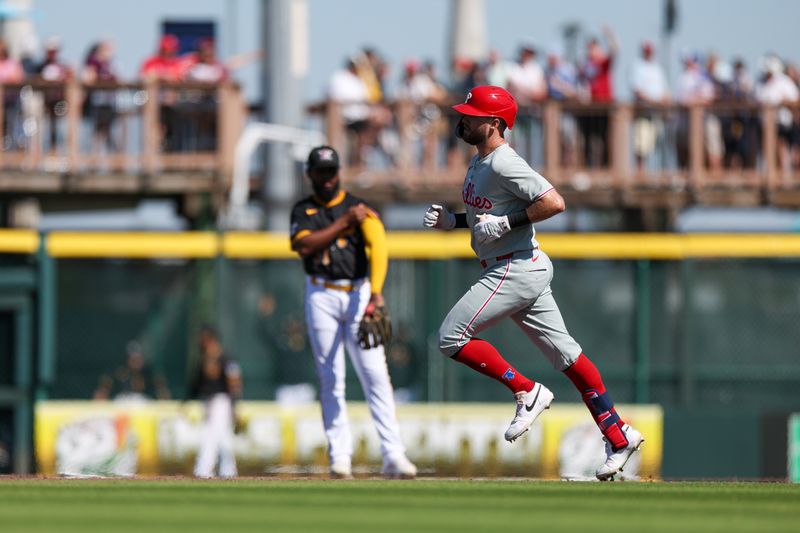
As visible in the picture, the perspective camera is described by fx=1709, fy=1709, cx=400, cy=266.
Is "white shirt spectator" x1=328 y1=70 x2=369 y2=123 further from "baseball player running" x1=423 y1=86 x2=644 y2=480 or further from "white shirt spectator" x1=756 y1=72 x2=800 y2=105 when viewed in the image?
"baseball player running" x1=423 y1=86 x2=644 y2=480

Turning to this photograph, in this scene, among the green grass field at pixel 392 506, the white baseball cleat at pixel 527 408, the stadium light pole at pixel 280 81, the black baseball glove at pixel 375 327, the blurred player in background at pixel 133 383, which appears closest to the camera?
the green grass field at pixel 392 506

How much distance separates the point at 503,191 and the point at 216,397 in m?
7.94

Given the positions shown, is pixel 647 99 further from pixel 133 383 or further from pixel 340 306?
pixel 340 306

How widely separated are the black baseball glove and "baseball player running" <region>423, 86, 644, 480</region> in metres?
1.36

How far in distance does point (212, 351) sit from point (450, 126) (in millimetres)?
5816

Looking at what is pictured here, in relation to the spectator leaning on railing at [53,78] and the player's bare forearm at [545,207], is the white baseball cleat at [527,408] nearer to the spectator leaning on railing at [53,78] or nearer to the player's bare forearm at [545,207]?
the player's bare forearm at [545,207]

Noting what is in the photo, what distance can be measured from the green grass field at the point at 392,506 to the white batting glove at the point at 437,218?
1.41 metres

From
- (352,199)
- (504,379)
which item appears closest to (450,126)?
(352,199)

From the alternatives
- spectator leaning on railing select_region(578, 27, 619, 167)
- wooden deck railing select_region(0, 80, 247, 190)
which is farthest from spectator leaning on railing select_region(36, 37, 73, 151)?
spectator leaning on railing select_region(578, 27, 619, 167)

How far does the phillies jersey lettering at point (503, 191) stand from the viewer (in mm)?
8969

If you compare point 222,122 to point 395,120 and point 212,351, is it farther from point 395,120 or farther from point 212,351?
point 212,351

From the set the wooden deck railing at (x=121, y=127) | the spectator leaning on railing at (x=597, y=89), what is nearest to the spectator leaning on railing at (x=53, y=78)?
the wooden deck railing at (x=121, y=127)

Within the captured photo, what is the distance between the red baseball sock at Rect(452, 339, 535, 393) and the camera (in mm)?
9234

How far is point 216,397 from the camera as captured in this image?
16.5m
